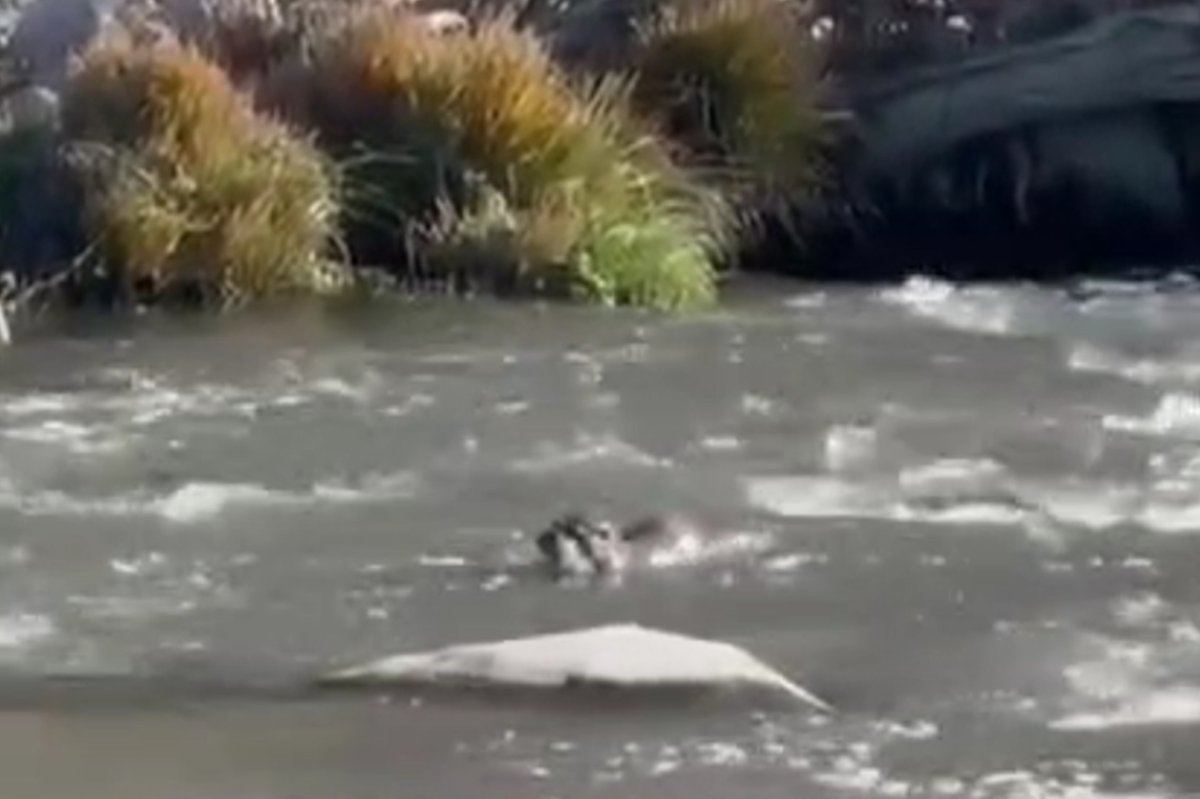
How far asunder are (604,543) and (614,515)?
2.06 ft

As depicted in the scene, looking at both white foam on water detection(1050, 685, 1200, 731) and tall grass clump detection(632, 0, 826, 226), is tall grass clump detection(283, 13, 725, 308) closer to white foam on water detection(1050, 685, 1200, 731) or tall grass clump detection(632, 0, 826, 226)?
tall grass clump detection(632, 0, 826, 226)

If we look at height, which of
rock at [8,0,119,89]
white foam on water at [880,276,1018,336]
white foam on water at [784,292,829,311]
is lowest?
white foam on water at [880,276,1018,336]

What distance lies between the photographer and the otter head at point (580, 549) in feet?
30.8

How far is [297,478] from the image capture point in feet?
34.9

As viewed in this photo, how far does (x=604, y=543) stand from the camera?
945 cm

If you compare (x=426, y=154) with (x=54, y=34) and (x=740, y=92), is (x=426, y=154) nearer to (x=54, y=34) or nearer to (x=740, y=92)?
(x=740, y=92)

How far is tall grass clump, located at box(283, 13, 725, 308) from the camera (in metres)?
14.2

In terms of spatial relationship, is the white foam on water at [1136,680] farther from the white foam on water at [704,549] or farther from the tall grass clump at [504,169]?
the tall grass clump at [504,169]

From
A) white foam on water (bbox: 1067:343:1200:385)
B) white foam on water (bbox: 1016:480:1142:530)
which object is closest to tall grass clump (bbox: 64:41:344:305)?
white foam on water (bbox: 1067:343:1200:385)

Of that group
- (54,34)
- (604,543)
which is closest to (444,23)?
(54,34)

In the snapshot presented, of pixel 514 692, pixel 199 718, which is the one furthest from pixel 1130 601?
pixel 199 718

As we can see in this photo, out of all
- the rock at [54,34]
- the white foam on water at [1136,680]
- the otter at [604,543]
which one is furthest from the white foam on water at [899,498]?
the rock at [54,34]

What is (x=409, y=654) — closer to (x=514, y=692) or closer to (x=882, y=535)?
(x=514, y=692)

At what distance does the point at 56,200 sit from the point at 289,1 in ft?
6.95
